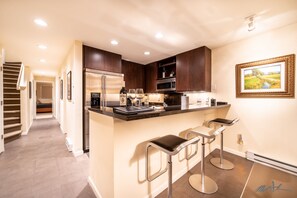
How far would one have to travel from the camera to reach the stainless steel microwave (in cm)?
385

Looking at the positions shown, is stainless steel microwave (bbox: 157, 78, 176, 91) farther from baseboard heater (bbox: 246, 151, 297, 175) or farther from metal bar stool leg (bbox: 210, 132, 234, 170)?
baseboard heater (bbox: 246, 151, 297, 175)

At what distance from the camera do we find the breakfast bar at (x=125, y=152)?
1233 mm

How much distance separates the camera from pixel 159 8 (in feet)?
5.78

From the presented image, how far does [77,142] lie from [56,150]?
2.36 ft

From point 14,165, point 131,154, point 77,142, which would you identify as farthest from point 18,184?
point 131,154

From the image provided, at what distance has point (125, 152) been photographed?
130 centimetres

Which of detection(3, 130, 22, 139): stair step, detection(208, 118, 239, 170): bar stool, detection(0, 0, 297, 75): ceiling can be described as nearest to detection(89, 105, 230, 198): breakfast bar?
detection(208, 118, 239, 170): bar stool

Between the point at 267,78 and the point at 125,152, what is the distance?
289cm

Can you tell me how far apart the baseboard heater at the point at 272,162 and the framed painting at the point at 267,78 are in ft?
3.88

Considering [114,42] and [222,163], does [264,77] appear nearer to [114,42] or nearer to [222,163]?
[222,163]

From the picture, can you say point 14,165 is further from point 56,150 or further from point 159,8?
point 159,8

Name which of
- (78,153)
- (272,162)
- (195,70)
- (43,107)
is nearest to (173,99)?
(195,70)

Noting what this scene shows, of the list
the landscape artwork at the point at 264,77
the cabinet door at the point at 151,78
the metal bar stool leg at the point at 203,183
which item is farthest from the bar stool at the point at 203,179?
the cabinet door at the point at 151,78

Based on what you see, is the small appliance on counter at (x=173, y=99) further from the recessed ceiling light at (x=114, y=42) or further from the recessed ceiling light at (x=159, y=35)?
the recessed ceiling light at (x=114, y=42)
